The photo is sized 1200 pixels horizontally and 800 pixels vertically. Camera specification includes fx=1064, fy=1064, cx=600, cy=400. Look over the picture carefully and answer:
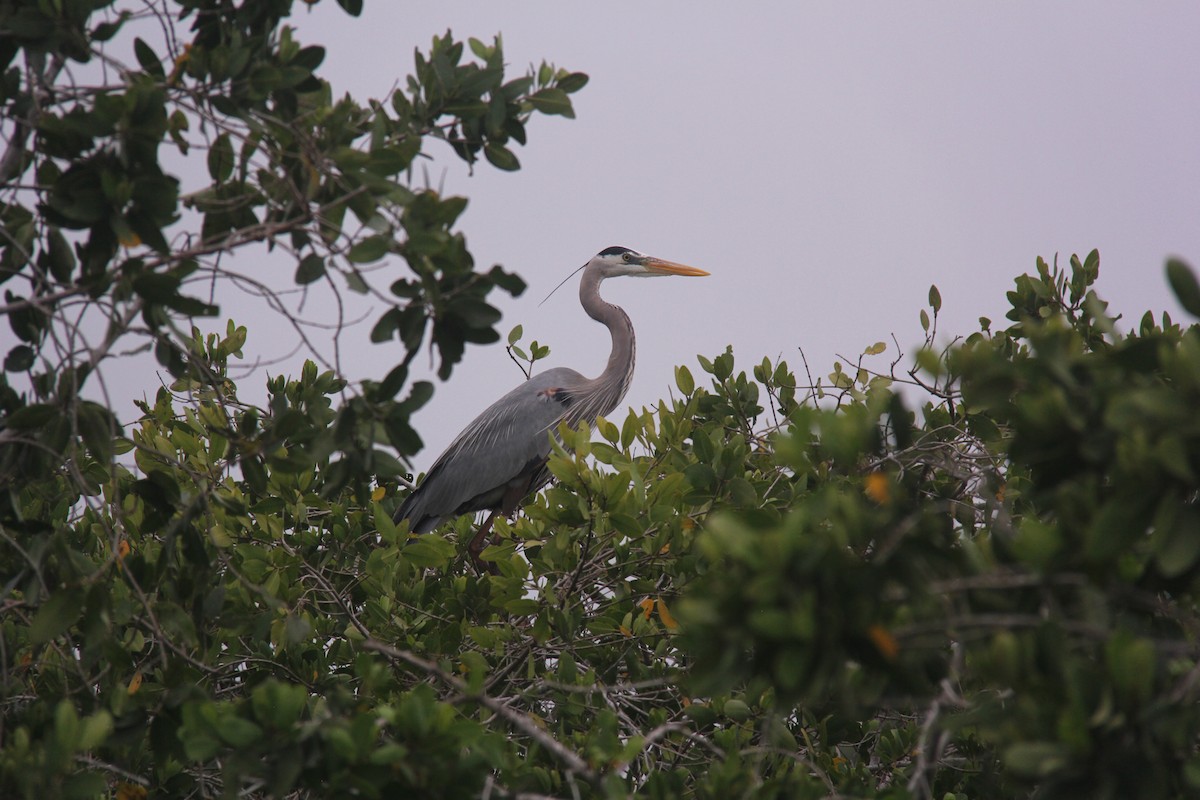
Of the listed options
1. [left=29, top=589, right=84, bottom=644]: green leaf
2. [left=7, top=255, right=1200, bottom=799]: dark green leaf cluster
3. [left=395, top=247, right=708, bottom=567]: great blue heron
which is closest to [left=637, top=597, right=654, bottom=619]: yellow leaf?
[left=7, top=255, right=1200, bottom=799]: dark green leaf cluster

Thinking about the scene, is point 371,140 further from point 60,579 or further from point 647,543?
point 647,543

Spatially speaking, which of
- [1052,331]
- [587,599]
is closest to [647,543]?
[587,599]

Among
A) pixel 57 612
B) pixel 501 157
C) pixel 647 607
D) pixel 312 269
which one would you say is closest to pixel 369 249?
pixel 312 269

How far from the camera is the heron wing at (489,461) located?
Result: 283 inches

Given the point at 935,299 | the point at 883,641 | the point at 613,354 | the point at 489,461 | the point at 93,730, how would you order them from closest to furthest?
1. the point at 883,641
2. the point at 93,730
3. the point at 935,299
4. the point at 489,461
5. the point at 613,354

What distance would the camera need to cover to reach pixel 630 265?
8.64m

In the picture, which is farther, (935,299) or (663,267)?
(663,267)

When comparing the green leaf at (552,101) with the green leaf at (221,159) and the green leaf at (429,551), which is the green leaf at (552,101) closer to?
the green leaf at (221,159)

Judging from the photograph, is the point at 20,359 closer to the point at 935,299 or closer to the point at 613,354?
the point at 935,299

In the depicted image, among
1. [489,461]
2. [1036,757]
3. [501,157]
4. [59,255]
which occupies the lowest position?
[1036,757]

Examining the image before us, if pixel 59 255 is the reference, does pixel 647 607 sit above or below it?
below

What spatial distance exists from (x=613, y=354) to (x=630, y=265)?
0.90 m

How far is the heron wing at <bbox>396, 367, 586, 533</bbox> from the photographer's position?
720 cm

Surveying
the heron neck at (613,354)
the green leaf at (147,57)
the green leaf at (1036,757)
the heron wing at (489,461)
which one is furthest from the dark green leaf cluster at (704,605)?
the heron neck at (613,354)
